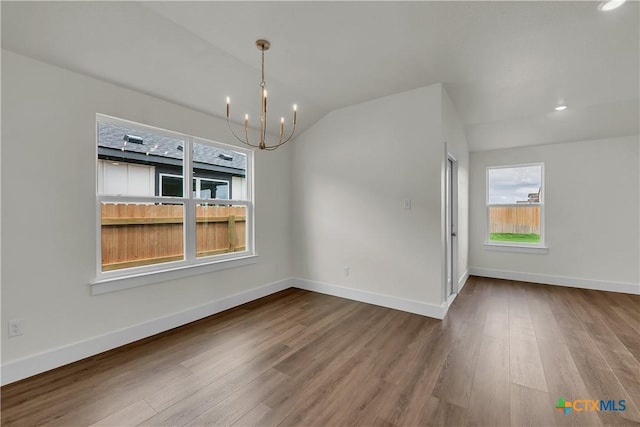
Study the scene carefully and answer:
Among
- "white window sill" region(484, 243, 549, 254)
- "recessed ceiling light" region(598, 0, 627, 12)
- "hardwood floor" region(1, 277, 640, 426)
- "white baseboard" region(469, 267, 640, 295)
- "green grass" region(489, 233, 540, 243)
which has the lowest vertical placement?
"hardwood floor" region(1, 277, 640, 426)

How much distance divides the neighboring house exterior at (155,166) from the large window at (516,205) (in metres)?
4.73

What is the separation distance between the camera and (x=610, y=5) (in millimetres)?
1884

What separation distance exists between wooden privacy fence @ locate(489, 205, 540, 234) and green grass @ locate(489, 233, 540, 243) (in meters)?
0.06

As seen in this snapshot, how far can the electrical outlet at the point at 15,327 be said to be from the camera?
194 centimetres

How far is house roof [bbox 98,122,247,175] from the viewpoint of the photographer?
252cm

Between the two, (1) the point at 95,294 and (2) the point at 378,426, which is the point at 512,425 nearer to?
(2) the point at 378,426

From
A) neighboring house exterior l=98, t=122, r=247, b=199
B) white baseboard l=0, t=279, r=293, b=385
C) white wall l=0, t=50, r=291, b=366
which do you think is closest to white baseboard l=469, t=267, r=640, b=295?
white baseboard l=0, t=279, r=293, b=385

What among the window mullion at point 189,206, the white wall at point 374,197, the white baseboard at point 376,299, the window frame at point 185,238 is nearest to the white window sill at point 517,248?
the white baseboard at point 376,299

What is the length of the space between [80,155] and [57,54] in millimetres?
777

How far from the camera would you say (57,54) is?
2055 mm

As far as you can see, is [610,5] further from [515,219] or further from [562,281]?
[562,281]

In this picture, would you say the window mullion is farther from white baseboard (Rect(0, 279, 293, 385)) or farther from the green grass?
the green grass

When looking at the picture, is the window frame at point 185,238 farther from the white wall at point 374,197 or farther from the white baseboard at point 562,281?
the white baseboard at point 562,281

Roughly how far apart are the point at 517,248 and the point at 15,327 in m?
6.56
